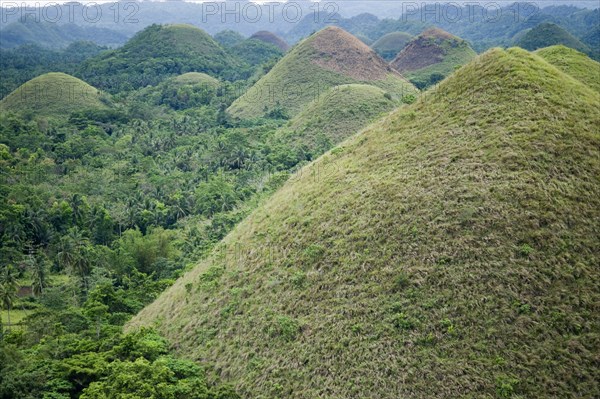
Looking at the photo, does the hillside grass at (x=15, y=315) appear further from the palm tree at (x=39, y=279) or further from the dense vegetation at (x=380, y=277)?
the palm tree at (x=39, y=279)

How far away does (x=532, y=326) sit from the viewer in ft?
62.2

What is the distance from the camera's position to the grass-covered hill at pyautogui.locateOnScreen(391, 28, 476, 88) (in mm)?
107938

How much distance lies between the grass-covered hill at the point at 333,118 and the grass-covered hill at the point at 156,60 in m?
59.5

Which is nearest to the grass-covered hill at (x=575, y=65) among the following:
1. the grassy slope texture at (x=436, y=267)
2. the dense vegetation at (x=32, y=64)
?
the grassy slope texture at (x=436, y=267)

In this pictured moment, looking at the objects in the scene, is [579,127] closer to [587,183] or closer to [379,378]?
[587,183]

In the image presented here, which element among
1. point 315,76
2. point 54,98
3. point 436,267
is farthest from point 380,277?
point 54,98

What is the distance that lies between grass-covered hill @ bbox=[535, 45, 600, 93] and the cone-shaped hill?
243ft

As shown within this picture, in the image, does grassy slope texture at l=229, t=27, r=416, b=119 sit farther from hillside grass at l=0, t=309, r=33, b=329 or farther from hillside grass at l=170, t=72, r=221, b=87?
hillside grass at l=0, t=309, r=33, b=329

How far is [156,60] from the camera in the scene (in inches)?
4828

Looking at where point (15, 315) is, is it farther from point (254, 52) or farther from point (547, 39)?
point (254, 52)

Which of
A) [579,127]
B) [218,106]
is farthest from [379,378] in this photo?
[218,106]

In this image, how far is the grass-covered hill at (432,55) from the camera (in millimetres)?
107938

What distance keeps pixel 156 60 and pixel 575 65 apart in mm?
104996

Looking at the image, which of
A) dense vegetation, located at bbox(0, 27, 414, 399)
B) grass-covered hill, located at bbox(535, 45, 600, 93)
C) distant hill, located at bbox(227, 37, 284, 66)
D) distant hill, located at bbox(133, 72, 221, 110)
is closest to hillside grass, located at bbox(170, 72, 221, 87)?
distant hill, located at bbox(133, 72, 221, 110)
